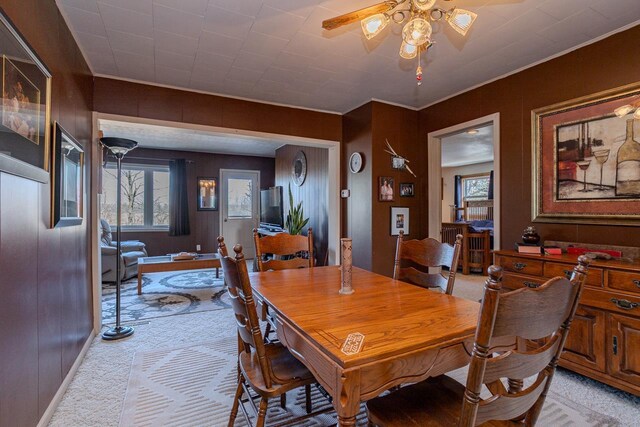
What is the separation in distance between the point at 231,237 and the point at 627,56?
710cm

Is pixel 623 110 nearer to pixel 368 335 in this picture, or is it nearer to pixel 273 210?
pixel 368 335

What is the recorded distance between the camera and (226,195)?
7594 mm

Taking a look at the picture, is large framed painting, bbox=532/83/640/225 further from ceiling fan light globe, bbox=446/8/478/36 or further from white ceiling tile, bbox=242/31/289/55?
white ceiling tile, bbox=242/31/289/55

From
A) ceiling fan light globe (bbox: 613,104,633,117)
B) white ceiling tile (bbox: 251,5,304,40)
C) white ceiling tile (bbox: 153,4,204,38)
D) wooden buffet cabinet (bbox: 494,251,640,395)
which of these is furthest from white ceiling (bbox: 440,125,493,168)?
white ceiling tile (bbox: 153,4,204,38)

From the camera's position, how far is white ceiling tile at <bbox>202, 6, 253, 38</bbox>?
2.12 meters

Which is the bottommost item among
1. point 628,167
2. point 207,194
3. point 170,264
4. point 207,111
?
point 170,264

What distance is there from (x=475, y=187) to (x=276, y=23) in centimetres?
851

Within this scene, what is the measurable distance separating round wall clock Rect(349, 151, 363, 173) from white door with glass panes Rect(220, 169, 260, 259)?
14.0 feet

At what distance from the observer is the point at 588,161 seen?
8.02ft

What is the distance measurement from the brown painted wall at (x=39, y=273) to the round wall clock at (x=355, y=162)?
280 cm

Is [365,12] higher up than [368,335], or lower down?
higher up

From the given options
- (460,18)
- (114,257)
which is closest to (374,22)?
(460,18)

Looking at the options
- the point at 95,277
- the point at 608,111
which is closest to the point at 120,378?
the point at 95,277

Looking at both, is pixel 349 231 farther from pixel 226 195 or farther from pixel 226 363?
pixel 226 195
